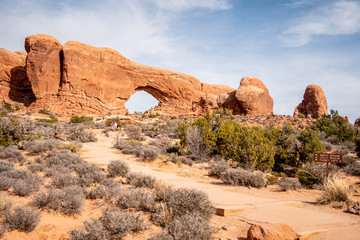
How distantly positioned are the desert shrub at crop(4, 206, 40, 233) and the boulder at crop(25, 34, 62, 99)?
31343 mm

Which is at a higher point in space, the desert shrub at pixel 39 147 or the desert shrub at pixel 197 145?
the desert shrub at pixel 197 145

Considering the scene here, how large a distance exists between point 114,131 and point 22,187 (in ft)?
54.5

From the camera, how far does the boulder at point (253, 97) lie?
3412 cm

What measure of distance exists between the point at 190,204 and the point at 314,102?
41.6 metres

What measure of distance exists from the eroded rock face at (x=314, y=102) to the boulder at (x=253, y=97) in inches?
319

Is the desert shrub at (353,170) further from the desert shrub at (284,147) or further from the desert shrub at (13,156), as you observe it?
the desert shrub at (13,156)

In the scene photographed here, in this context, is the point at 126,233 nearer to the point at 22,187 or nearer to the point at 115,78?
the point at 22,187

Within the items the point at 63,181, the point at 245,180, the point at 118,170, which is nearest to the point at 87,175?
the point at 63,181

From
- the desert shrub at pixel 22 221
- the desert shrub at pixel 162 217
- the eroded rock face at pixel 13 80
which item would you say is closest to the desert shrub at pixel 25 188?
the desert shrub at pixel 22 221

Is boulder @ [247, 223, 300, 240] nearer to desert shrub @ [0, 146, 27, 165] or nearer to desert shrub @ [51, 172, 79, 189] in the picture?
desert shrub @ [51, 172, 79, 189]

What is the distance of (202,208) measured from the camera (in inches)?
148

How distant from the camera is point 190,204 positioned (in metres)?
3.79

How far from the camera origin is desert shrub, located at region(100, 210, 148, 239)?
312 centimetres

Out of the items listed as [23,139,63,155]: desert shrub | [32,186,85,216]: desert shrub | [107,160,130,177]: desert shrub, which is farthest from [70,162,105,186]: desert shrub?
[23,139,63,155]: desert shrub
